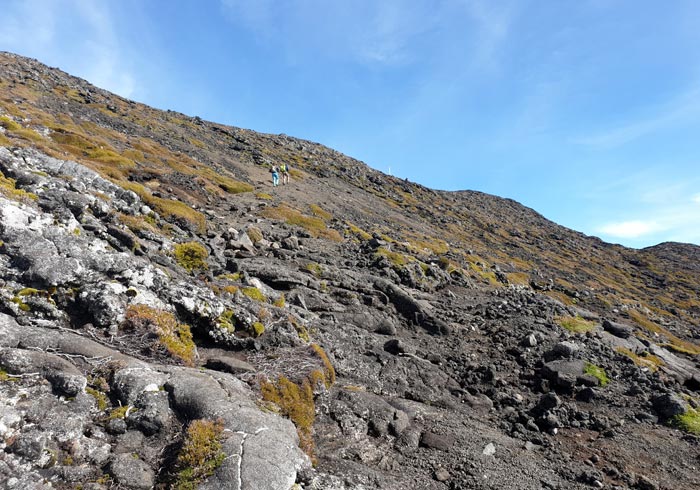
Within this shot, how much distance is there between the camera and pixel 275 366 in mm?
13609

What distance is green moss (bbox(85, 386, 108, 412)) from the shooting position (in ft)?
30.5

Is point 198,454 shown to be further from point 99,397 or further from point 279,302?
point 279,302

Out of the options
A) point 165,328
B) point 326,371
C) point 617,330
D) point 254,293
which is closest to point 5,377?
point 165,328

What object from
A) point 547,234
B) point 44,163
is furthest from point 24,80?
point 547,234

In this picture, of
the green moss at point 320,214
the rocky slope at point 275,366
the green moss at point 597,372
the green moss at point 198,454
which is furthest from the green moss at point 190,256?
the green moss at point 320,214

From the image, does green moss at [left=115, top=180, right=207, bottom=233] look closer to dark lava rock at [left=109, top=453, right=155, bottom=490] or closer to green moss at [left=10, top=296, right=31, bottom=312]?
green moss at [left=10, top=296, right=31, bottom=312]

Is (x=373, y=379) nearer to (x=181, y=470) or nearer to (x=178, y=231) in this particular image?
(x=181, y=470)

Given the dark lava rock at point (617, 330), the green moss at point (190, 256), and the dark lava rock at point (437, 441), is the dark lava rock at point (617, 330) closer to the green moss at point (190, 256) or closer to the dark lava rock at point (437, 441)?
the dark lava rock at point (437, 441)

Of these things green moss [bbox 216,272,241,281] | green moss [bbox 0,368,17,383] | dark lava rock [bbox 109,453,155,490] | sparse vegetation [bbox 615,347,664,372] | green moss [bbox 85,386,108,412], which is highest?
green moss [bbox 216,272,241,281]

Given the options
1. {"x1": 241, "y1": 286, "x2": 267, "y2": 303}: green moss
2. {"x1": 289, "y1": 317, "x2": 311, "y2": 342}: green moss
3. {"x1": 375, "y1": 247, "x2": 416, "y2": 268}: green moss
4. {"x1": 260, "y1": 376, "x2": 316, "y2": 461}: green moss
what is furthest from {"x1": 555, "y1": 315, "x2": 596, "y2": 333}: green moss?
{"x1": 260, "y1": 376, "x2": 316, "y2": 461}: green moss

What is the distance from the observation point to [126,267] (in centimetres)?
1446

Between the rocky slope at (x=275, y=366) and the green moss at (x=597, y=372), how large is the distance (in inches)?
4.5

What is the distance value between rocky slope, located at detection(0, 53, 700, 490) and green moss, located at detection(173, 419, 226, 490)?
4cm

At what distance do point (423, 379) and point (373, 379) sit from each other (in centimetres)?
284
